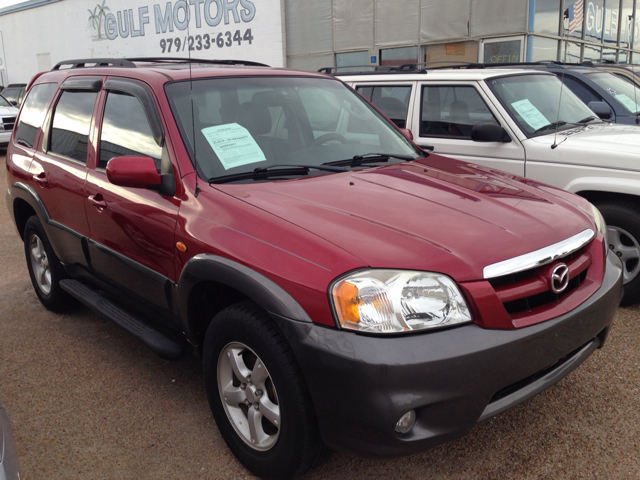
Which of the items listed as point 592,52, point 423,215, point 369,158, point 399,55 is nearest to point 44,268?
point 369,158

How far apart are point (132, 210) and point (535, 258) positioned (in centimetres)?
201

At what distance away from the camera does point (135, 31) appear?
985 inches

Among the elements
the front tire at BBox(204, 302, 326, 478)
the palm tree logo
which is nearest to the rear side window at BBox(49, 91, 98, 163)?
the front tire at BBox(204, 302, 326, 478)

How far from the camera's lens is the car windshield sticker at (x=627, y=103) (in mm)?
7125

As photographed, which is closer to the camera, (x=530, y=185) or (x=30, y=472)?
(x=30, y=472)

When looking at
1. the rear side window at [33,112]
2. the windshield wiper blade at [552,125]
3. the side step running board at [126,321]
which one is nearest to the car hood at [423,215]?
the side step running board at [126,321]

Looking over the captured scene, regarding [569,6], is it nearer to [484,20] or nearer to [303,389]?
[484,20]

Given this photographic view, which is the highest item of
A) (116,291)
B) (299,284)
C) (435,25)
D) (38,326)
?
(435,25)

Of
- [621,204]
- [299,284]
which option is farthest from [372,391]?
[621,204]

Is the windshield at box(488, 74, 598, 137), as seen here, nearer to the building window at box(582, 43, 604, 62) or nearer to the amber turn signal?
the amber turn signal

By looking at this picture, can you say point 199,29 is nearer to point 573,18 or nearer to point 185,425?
point 573,18

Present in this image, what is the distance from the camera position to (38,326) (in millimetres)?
4277

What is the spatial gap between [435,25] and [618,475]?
15128 millimetres

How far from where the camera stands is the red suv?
2.04m
